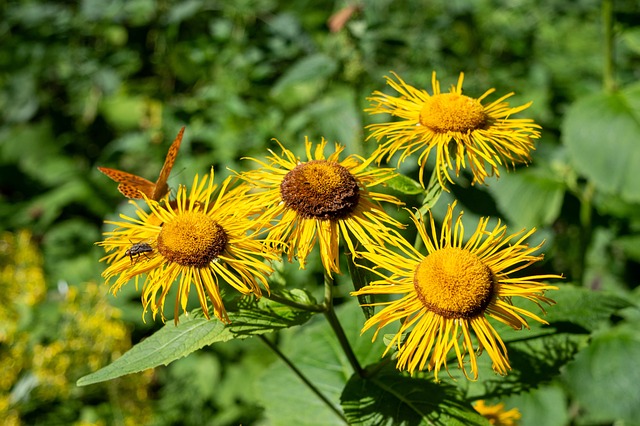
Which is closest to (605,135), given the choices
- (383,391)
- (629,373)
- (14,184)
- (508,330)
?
(629,373)

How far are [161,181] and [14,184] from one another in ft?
14.3

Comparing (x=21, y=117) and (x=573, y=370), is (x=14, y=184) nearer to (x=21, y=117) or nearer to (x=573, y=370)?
(x=21, y=117)

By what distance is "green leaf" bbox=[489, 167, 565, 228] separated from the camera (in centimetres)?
294

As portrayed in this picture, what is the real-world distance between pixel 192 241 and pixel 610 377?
6.39 feet

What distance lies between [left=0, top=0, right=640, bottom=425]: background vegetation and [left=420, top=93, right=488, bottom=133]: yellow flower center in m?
0.46

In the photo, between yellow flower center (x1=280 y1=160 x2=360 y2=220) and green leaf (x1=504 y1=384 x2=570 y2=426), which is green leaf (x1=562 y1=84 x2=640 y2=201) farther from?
yellow flower center (x1=280 y1=160 x2=360 y2=220)

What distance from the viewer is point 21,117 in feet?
17.5

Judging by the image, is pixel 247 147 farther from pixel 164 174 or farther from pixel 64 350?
pixel 164 174

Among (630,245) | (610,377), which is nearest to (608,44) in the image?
(630,245)

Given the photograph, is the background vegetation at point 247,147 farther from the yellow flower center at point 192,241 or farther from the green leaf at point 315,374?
the yellow flower center at point 192,241

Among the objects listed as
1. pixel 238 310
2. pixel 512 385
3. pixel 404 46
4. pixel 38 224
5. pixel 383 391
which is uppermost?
pixel 404 46

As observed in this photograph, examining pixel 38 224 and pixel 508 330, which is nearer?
pixel 508 330

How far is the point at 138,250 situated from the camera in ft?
4.52

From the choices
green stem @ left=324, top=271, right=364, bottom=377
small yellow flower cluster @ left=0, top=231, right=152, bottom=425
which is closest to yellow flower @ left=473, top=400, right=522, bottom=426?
green stem @ left=324, top=271, right=364, bottom=377
